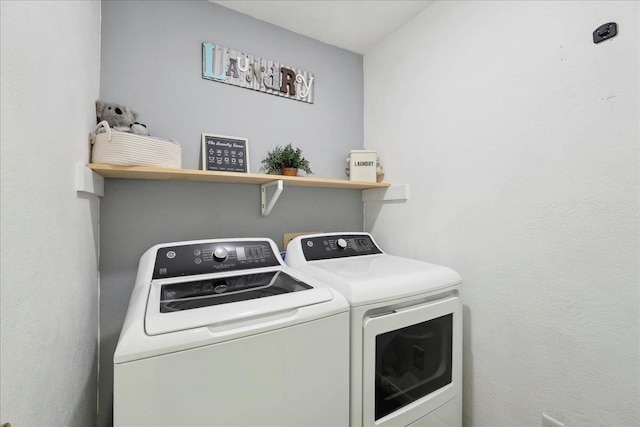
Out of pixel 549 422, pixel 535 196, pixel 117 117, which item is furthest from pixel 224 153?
pixel 549 422

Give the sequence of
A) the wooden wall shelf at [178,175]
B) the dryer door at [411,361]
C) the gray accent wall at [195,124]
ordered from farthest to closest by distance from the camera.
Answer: the gray accent wall at [195,124]
the wooden wall shelf at [178,175]
the dryer door at [411,361]

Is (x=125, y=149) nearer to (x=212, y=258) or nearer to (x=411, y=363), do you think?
(x=212, y=258)

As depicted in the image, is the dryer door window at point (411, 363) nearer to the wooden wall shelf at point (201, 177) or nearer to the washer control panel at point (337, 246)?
the washer control panel at point (337, 246)

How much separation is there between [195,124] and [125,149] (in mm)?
474

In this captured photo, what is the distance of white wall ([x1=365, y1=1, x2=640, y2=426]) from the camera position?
0.89m

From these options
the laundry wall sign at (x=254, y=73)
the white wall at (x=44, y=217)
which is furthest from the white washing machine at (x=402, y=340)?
the laundry wall sign at (x=254, y=73)

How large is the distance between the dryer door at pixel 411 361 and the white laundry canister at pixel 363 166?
2.86 feet

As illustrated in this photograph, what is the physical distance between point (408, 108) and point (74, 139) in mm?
1605

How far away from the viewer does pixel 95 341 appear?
3.88 ft

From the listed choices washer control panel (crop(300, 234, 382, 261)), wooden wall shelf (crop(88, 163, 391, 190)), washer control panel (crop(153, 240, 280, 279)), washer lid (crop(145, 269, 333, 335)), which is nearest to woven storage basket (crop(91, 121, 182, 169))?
wooden wall shelf (crop(88, 163, 391, 190))

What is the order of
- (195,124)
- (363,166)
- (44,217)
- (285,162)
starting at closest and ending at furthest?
(44,217) → (195,124) → (285,162) → (363,166)

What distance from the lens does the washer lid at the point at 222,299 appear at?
0.71 meters

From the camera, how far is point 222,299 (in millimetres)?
876

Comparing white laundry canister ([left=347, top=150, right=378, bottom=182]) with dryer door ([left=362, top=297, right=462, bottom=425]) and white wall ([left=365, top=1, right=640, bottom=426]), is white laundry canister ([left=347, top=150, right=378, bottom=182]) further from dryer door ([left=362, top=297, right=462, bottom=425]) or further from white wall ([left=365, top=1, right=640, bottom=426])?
dryer door ([left=362, top=297, right=462, bottom=425])
